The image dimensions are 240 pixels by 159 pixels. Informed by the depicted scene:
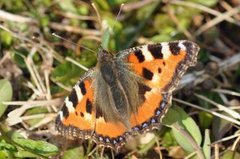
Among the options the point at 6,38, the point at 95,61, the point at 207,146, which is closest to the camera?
the point at 207,146

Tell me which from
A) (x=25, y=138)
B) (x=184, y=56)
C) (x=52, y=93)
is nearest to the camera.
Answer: (x=184, y=56)

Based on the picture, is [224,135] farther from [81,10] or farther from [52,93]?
[81,10]

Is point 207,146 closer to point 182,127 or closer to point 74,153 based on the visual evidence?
point 182,127

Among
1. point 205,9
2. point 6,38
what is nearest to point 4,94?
point 6,38

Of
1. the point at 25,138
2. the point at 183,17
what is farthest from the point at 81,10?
the point at 25,138

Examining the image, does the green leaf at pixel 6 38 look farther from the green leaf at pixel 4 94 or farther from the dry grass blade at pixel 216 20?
the dry grass blade at pixel 216 20

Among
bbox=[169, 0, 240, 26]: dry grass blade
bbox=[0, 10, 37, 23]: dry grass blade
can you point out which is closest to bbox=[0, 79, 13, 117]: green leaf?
bbox=[0, 10, 37, 23]: dry grass blade
